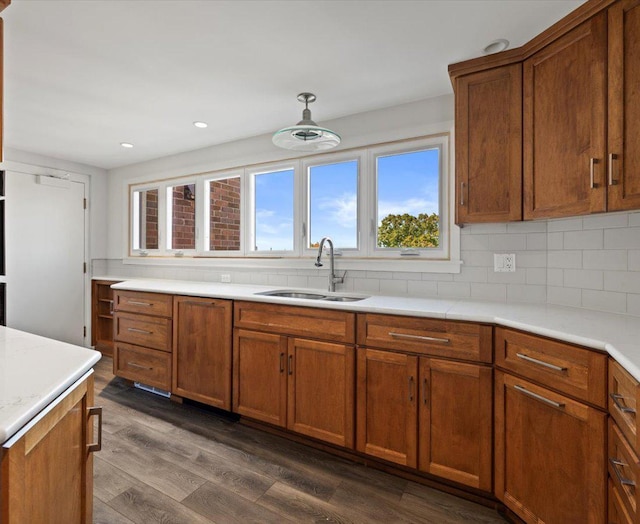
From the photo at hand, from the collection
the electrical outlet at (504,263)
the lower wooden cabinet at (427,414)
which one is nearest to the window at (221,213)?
the lower wooden cabinet at (427,414)

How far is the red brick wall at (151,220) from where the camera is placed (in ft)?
14.2

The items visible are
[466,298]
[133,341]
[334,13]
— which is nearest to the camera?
[334,13]

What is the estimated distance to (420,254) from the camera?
264 centimetres

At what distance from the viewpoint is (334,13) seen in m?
1.71

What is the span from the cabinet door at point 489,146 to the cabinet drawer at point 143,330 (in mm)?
2411

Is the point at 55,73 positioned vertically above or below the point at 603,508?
above

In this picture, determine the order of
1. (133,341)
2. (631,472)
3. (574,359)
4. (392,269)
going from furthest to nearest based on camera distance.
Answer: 1. (133,341)
2. (392,269)
3. (574,359)
4. (631,472)

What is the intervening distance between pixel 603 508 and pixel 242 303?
209cm

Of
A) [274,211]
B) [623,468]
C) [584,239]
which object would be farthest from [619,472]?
[274,211]

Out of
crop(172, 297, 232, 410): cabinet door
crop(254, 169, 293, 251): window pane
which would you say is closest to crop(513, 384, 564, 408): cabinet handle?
crop(172, 297, 232, 410): cabinet door

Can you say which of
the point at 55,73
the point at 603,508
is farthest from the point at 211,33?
the point at 603,508

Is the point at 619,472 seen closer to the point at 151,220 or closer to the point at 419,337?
the point at 419,337

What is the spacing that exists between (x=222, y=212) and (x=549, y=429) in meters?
3.33

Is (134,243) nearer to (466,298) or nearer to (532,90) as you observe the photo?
(466,298)
